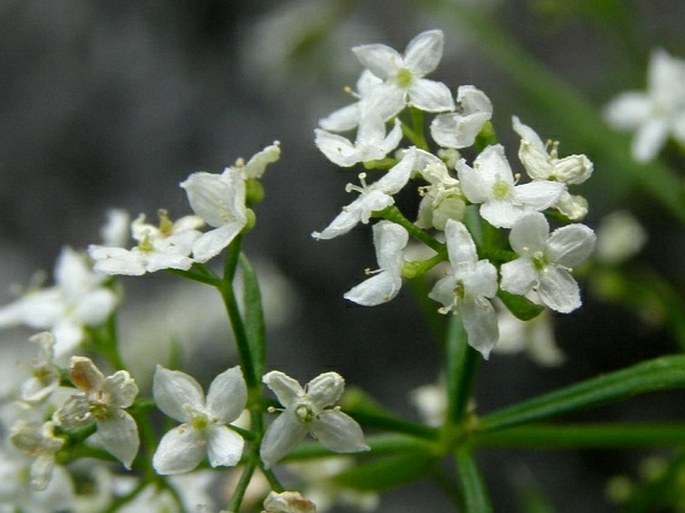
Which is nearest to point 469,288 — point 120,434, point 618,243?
point 120,434

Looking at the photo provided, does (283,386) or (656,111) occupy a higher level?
(656,111)

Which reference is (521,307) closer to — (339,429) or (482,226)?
(482,226)

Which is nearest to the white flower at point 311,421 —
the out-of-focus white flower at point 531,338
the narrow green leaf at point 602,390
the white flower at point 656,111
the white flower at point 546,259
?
the white flower at point 546,259

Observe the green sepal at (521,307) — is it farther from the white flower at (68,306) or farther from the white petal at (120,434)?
the white flower at (68,306)

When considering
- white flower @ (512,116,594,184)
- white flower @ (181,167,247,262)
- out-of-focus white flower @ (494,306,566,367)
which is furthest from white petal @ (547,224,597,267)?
out-of-focus white flower @ (494,306,566,367)

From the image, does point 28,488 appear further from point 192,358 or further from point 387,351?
point 387,351

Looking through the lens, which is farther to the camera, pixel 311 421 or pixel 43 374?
pixel 43 374

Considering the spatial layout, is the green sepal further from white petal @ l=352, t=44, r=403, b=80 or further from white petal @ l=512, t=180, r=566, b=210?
white petal @ l=352, t=44, r=403, b=80

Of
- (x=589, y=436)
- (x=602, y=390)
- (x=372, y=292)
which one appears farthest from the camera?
(x=589, y=436)

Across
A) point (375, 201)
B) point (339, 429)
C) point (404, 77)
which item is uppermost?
point (404, 77)
